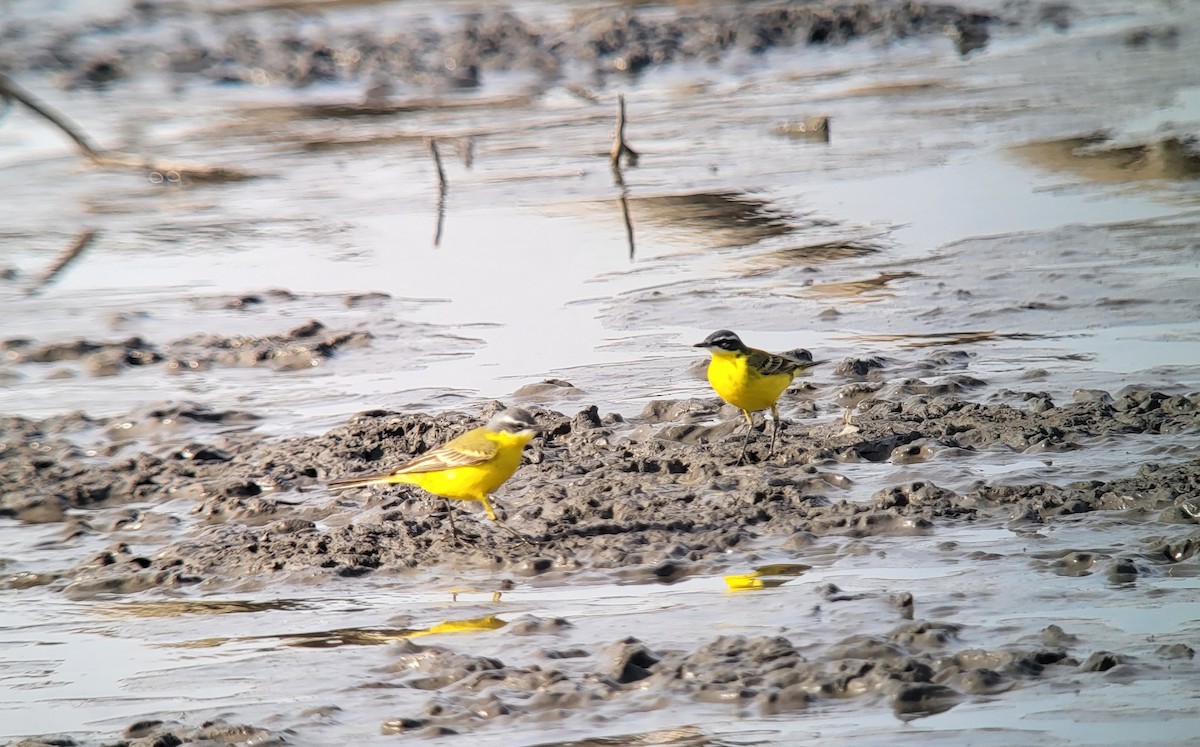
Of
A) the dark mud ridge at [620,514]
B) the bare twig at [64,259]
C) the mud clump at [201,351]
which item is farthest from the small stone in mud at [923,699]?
the bare twig at [64,259]

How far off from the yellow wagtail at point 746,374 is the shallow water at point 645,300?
665mm

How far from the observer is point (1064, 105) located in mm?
17078

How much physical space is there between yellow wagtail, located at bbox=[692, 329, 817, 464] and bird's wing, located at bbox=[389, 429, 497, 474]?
1560mm

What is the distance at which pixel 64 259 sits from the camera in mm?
14406

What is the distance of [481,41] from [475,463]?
1626cm

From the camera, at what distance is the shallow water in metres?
6.25

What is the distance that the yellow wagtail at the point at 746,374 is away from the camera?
8.63 m

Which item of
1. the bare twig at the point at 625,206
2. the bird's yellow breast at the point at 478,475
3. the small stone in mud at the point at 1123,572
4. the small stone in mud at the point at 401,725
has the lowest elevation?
the small stone in mud at the point at 401,725

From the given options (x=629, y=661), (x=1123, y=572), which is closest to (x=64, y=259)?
(x=629, y=661)

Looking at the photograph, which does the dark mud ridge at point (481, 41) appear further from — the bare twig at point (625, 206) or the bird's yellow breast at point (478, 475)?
the bird's yellow breast at point (478, 475)

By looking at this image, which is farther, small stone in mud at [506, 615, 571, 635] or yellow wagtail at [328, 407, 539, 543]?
yellow wagtail at [328, 407, 539, 543]

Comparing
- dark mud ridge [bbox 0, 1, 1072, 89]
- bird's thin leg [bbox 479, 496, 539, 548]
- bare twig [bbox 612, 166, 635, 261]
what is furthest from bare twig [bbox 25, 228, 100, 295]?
dark mud ridge [bbox 0, 1, 1072, 89]

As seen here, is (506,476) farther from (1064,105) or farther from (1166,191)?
(1064,105)

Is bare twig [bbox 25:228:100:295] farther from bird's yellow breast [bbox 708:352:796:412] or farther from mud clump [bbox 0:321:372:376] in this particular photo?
bird's yellow breast [bbox 708:352:796:412]
